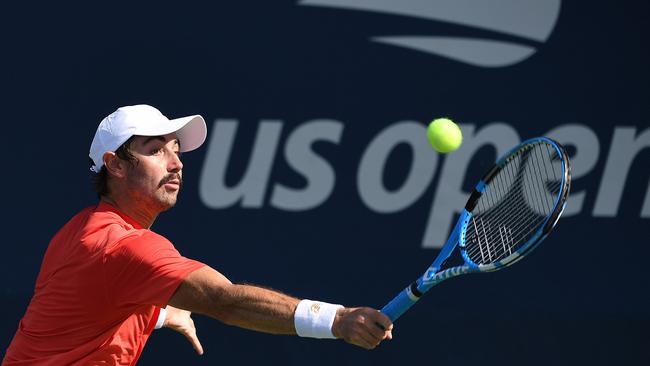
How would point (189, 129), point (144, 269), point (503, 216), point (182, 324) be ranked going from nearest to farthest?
point (144, 269)
point (189, 129)
point (182, 324)
point (503, 216)

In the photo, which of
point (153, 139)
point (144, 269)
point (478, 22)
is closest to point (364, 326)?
point (144, 269)

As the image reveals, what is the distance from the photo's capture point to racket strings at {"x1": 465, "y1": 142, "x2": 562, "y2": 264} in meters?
4.31

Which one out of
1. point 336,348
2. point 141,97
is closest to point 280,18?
point 141,97

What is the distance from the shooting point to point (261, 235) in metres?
5.89

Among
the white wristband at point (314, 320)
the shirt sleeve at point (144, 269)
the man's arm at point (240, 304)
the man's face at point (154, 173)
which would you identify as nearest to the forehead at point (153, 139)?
the man's face at point (154, 173)

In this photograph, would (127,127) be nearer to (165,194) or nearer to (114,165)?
(114,165)

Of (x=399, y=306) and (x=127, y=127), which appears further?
(x=127, y=127)

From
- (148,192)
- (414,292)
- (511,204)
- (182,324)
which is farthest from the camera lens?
(511,204)

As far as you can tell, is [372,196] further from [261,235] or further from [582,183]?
[582,183]

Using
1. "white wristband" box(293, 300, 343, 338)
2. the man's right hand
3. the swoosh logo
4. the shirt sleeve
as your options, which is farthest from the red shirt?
the swoosh logo

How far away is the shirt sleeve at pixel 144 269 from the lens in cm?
344

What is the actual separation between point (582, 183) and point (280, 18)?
1.70m

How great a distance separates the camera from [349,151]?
5.93 meters

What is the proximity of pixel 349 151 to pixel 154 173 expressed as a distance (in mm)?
2087
